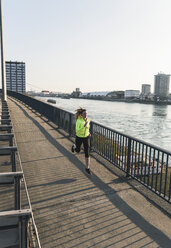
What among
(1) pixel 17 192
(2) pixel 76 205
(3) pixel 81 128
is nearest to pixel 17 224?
(1) pixel 17 192

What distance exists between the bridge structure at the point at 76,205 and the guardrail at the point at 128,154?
12 cm

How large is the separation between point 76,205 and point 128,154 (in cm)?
204

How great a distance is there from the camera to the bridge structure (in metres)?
2.74

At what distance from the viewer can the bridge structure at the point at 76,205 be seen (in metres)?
2.74

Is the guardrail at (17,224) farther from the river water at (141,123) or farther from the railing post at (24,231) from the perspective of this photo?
the river water at (141,123)

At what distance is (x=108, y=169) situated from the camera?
6133 millimetres

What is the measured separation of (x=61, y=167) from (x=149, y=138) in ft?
79.6

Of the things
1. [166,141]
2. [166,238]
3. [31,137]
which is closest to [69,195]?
[166,238]

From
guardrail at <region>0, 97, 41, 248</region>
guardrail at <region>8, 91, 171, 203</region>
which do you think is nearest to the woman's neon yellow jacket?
guardrail at <region>8, 91, 171, 203</region>

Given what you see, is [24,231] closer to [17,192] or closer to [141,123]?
[17,192]

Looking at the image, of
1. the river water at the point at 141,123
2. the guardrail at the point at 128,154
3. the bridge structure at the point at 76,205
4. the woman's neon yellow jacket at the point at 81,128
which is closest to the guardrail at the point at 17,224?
the bridge structure at the point at 76,205

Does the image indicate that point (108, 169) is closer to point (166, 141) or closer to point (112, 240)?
point (112, 240)

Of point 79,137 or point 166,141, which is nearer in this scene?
point 79,137

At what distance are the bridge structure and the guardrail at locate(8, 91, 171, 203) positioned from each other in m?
0.12
